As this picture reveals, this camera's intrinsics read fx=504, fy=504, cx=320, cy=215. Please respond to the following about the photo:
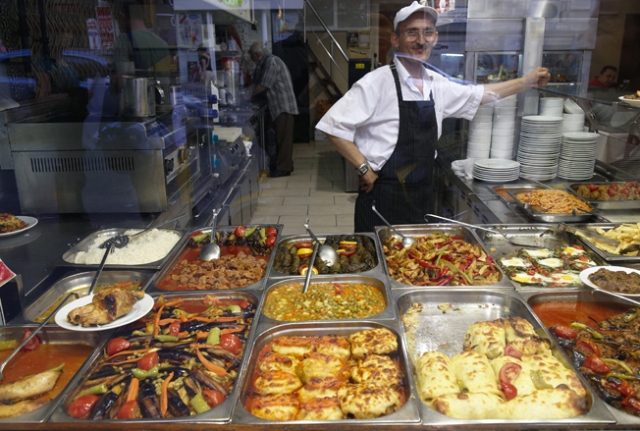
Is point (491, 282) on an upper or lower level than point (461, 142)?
lower

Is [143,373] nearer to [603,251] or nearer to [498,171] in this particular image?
[603,251]

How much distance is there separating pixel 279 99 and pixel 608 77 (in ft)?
9.01

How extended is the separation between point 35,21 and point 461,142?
3136mm

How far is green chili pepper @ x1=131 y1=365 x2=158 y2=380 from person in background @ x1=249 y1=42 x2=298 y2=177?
2.77m

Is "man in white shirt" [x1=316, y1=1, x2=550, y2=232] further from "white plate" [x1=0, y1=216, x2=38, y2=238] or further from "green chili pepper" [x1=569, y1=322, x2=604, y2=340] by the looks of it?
"white plate" [x1=0, y1=216, x2=38, y2=238]

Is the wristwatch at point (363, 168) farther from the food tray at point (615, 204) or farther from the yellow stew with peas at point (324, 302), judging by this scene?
→ the food tray at point (615, 204)

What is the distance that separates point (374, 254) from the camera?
2557 mm

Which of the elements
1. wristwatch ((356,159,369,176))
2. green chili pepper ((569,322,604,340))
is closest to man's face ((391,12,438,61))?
wristwatch ((356,159,369,176))

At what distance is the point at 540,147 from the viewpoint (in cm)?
354

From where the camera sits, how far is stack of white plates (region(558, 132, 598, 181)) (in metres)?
3.46

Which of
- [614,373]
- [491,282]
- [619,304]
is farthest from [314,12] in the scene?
[614,373]

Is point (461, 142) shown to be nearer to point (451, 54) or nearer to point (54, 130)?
point (451, 54)

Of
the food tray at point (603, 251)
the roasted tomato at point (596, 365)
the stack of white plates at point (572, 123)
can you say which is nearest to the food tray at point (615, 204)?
the food tray at point (603, 251)

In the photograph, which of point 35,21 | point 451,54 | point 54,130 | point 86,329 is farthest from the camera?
point 451,54
